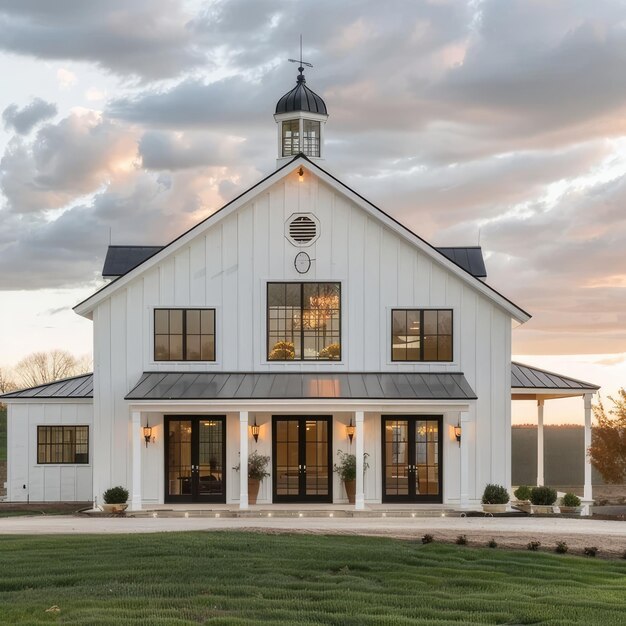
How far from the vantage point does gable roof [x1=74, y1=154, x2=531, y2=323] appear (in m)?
28.1

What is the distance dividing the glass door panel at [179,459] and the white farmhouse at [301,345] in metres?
0.04

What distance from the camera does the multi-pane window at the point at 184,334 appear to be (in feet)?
93.7

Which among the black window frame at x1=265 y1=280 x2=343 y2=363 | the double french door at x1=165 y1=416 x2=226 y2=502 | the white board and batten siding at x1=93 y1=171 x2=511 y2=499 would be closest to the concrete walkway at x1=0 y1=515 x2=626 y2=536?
the double french door at x1=165 y1=416 x2=226 y2=502

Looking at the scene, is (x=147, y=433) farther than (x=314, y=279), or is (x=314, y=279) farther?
(x=314, y=279)

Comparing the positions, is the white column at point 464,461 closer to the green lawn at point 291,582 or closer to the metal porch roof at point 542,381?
the metal porch roof at point 542,381

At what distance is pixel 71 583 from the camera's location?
15.7 metres

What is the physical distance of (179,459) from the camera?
28.1 meters

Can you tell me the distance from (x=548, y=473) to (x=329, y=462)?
34.2 m

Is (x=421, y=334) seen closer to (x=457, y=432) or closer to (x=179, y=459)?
(x=457, y=432)

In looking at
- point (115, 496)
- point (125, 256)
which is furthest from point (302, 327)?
point (125, 256)

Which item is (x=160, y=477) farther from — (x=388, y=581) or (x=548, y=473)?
(x=548, y=473)

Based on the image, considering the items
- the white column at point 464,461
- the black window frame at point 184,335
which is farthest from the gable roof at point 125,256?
the white column at point 464,461

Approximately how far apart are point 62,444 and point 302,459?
8.41 m

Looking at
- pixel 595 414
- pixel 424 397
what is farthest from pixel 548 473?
pixel 424 397
